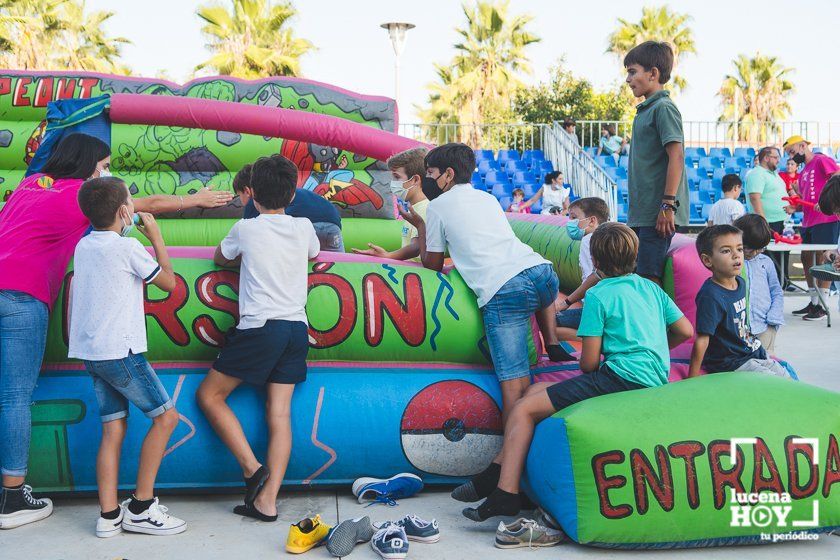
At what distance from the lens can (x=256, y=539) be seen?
9.19ft

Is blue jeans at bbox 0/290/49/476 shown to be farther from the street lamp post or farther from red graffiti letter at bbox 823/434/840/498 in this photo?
→ the street lamp post

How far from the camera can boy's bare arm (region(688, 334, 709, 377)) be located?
3.24 meters

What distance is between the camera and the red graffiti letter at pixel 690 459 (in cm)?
266

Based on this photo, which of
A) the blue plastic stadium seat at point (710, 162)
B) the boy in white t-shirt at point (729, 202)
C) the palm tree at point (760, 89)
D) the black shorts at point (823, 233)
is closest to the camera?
the boy in white t-shirt at point (729, 202)

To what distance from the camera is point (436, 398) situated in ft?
10.7

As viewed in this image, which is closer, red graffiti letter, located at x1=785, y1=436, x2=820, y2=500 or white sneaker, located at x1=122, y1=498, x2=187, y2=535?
red graffiti letter, located at x1=785, y1=436, x2=820, y2=500

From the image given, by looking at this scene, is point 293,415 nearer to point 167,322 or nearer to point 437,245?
point 167,322

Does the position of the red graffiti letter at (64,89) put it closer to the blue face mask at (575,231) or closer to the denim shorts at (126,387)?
the blue face mask at (575,231)

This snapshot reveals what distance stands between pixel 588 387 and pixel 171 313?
1.57m

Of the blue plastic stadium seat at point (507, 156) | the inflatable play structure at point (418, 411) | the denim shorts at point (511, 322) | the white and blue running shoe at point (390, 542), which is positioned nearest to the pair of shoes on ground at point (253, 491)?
the inflatable play structure at point (418, 411)

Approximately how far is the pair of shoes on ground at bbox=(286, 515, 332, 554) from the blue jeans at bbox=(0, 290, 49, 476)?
3.31 feet

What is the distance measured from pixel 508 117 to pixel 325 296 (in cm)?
1992

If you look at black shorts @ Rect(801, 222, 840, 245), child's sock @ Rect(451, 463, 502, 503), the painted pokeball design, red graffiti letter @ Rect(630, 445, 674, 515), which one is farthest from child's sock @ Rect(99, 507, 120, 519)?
black shorts @ Rect(801, 222, 840, 245)

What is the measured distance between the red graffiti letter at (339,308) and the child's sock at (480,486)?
0.73 meters
